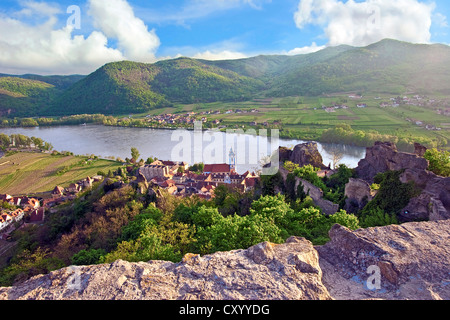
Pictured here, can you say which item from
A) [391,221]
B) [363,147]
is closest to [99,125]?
[363,147]

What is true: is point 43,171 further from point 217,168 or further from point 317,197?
point 317,197

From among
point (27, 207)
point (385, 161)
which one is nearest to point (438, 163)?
point (385, 161)

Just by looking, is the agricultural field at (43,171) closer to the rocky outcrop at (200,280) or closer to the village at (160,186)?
the village at (160,186)

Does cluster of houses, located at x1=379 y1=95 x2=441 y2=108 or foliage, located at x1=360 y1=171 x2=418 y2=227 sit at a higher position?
cluster of houses, located at x1=379 y1=95 x2=441 y2=108

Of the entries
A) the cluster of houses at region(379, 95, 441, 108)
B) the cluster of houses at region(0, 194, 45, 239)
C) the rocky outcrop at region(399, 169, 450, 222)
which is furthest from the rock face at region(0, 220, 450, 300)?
the cluster of houses at region(379, 95, 441, 108)

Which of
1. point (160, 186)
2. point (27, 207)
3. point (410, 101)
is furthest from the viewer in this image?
point (410, 101)

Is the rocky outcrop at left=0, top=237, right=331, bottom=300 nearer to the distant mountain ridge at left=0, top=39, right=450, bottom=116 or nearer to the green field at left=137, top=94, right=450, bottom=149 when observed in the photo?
the green field at left=137, top=94, right=450, bottom=149
